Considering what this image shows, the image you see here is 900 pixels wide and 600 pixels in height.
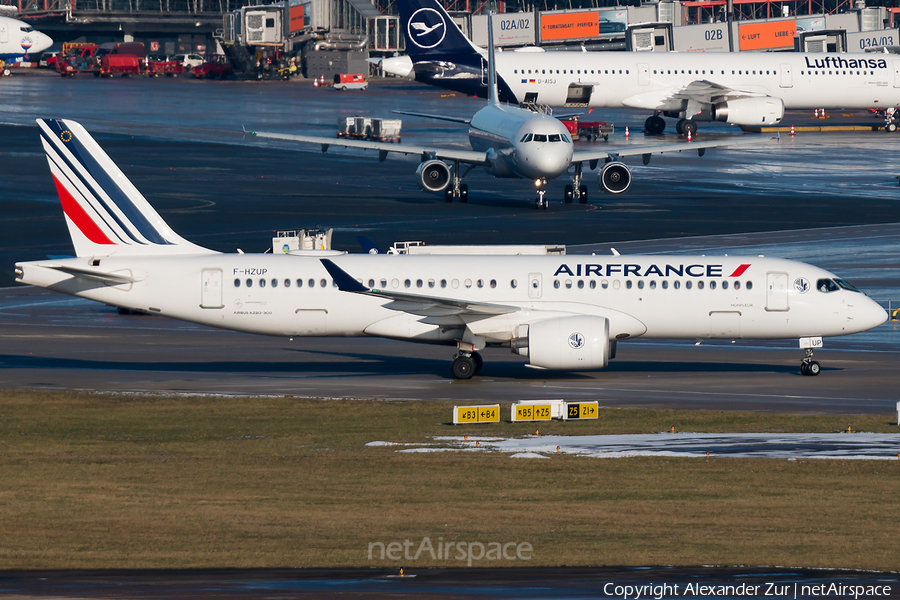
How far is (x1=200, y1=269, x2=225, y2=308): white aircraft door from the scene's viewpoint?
1587 inches

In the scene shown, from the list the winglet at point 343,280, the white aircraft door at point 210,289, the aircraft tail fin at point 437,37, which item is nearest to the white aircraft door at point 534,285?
the winglet at point 343,280

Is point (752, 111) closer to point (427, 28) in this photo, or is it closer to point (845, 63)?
point (845, 63)

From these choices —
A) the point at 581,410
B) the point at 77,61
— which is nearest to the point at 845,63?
the point at 581,410

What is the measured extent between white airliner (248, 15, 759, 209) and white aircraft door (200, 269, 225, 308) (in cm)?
3077

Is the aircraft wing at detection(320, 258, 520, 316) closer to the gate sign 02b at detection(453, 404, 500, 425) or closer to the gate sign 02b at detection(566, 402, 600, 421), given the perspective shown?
the gate sign 02b at detection(453, 404, 500, 425)

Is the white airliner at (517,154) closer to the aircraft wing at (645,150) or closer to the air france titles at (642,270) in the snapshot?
the aircraft wing at (645,150)

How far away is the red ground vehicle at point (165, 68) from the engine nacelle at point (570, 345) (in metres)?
159

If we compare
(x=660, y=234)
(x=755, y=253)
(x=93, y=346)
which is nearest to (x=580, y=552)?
(x=93, y=346)

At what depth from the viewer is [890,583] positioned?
59.8 ft

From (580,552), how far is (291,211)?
5622 centimetres

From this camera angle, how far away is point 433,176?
78.3 meters

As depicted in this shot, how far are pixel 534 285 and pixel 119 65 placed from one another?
15416 centimetres

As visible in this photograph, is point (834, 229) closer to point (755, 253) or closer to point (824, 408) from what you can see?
point (755, 253)

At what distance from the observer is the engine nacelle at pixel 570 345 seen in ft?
128
